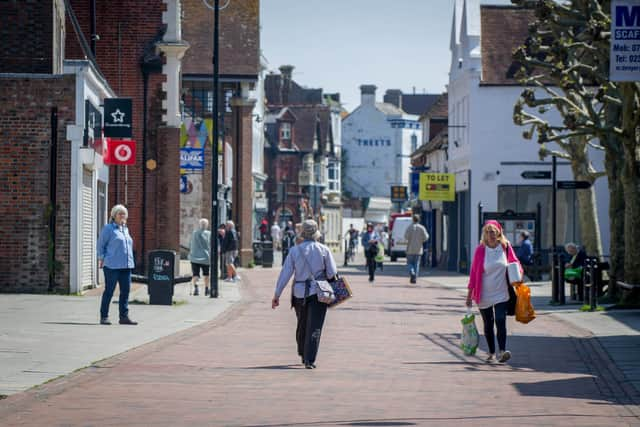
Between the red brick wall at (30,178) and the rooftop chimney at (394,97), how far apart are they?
117746mm

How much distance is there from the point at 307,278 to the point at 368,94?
11793 cm

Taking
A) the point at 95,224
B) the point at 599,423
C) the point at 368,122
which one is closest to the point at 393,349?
the point at 599,423

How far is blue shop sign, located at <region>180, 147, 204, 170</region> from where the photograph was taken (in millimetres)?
39875

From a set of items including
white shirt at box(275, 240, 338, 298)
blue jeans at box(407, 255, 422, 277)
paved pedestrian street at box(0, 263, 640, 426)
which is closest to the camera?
paved pedestrian street at box(0, 263, 640, 426)

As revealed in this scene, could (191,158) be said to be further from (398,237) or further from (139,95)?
(398,237)

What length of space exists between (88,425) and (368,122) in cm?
12192

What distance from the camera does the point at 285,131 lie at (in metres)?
106

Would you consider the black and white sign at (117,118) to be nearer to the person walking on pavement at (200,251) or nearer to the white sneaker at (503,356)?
the person walking on pavement at (200,251)

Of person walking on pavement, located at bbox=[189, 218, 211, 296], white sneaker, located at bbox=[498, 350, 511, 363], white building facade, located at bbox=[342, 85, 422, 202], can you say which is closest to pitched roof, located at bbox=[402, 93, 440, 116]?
white building facade, located at bbox=[342, 85, 422, 202]

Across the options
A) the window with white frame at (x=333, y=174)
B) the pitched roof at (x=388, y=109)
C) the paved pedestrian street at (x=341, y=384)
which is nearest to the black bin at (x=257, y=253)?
the paved pedestrian street at (x=341, y=384)

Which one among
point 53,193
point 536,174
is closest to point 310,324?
point 53,193

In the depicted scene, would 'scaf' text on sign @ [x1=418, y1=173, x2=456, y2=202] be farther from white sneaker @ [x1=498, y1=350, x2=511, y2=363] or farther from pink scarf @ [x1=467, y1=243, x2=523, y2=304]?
white sneaker @ [x1=498, y1=350, x2=511, y2=363]

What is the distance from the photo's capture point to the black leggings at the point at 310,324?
1414 centimetres

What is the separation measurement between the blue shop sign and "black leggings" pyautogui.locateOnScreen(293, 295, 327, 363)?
84.1 feet
